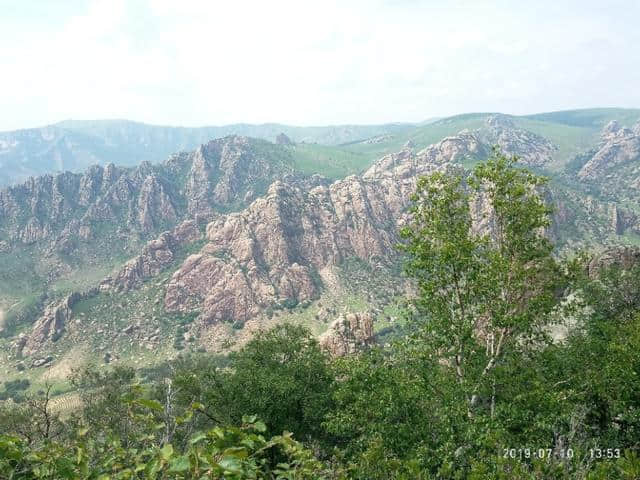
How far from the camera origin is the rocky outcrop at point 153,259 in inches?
6442

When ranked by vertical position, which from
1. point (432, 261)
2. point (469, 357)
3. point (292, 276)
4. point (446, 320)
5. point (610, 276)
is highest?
point (432, 261)

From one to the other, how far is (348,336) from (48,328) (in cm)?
12741

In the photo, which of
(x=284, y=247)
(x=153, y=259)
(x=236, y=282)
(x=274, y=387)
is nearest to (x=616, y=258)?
(x=274, y=387)

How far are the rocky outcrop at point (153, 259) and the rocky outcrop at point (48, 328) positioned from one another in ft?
60.7

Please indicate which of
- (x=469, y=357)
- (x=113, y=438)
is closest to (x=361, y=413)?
(x=469, y=357)

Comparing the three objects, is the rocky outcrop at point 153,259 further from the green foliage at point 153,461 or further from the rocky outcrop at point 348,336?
the green foliage at point 153,461

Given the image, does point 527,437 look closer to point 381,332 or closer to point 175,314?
point 381,332

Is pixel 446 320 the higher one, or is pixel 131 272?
pixel 446 320

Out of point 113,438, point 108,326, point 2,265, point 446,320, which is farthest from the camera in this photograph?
point 2,265

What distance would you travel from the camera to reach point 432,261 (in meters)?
22.6

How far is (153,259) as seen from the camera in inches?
6772

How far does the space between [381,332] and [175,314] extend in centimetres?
7528
